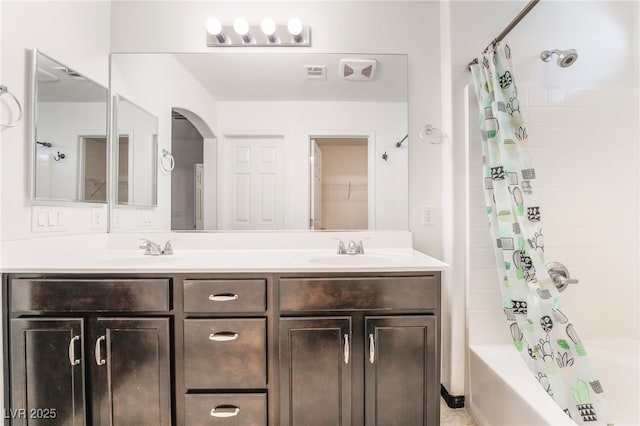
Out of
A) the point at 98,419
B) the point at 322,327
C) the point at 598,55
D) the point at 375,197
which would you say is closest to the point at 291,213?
the point at 375,197

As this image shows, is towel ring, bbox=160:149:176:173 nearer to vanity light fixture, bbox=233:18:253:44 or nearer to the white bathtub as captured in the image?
vanity light fixture, bbox=233:18:253:44

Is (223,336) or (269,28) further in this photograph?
(269,28)

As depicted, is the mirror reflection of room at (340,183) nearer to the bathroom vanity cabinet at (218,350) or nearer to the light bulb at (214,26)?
the bathroom vanity cabinet at (218,350)

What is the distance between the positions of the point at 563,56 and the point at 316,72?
1316 mm

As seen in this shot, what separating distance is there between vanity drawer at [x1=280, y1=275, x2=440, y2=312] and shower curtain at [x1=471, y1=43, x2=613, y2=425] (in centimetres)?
41

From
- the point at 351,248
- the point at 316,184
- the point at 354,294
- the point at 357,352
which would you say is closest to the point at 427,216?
the point at 351,248

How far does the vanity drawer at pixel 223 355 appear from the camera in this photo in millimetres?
1263

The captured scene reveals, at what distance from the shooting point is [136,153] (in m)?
1.90

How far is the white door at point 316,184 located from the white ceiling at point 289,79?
338 mm

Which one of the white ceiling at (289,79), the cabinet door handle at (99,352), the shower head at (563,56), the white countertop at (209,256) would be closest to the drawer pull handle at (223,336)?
the white countertop at (209,256)

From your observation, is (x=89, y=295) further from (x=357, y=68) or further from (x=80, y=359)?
(x=357, y=68)

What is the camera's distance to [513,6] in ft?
5.57

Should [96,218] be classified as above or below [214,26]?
below

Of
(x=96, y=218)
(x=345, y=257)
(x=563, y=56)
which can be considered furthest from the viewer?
(x=96, y=218)
